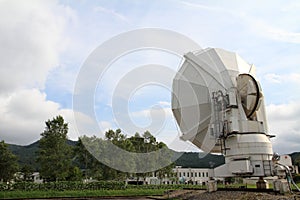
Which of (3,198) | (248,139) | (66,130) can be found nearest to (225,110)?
(248,139)

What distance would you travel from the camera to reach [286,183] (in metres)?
15.0

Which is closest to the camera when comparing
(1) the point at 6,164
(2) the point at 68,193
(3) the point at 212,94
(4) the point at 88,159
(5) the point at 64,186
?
(3) the point at 212,94

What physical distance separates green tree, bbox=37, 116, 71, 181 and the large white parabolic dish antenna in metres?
18.4

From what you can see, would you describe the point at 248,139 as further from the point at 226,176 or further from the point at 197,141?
the point at 197,141

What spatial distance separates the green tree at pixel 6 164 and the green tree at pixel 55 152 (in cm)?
1263

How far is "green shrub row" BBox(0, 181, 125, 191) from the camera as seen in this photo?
90.3 ft

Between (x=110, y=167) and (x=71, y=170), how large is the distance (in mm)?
5169

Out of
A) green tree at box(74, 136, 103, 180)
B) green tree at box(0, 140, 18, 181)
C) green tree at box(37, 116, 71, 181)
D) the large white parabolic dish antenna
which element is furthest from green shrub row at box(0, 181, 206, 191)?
green tree at box(0, 140, 18, 181)

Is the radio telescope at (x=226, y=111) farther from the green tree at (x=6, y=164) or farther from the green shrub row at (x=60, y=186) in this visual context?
the green tree at (x=6, y=164)

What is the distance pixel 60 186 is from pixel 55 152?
6367 mm

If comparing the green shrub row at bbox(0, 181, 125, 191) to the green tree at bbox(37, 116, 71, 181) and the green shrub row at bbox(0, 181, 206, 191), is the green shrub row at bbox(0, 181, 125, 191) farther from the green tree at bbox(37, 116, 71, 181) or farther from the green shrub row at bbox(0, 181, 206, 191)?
the green tree at bbox(37, 116, 71, 181)

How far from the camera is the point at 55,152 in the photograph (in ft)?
114

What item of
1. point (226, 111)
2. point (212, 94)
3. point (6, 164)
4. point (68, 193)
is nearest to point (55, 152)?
point (68, 193)

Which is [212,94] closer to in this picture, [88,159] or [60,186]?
[60,186]
